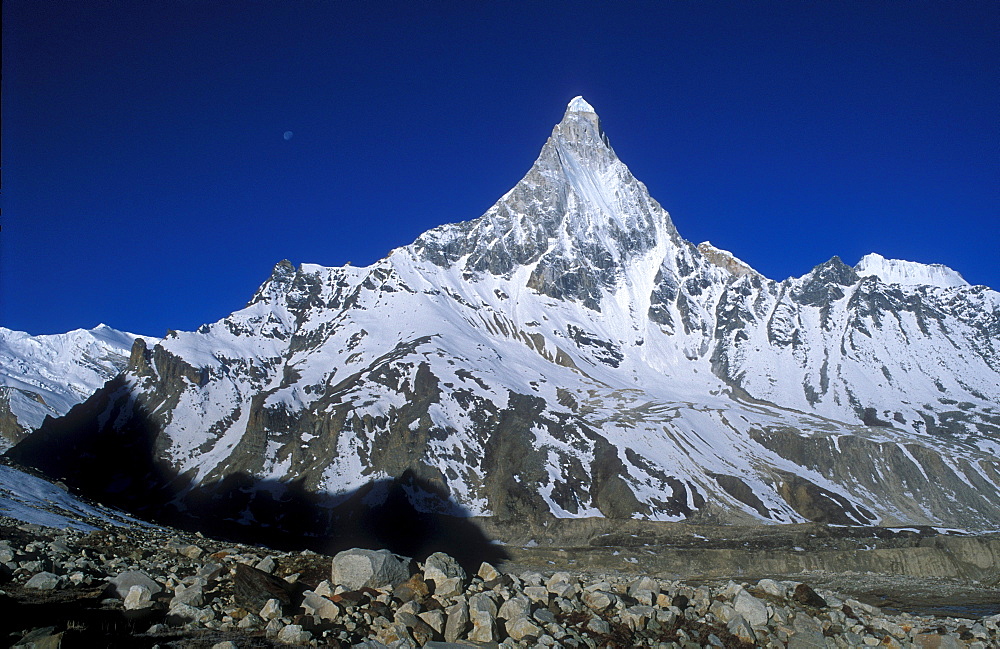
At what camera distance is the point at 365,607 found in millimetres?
18562

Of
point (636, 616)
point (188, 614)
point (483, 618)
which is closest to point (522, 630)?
point (483, 618)

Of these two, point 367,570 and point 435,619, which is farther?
point 367,570

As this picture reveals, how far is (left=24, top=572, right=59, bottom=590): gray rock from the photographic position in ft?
60.3

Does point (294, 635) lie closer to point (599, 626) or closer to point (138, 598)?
point (138, 598)

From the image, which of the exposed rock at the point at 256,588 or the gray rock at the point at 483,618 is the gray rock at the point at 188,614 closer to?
the exposed rock at the point at 256,588

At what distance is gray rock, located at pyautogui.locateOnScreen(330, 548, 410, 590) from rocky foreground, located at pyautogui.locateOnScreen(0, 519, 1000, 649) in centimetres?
4

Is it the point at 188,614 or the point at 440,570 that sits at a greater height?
the point at 440,570

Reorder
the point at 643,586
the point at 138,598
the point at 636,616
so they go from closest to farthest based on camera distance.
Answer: the point at 138,598 < the point at 636,616 < the point at 643,586

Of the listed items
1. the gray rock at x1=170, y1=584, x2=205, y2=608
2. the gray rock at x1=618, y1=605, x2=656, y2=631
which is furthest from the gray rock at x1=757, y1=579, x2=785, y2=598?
the gray rock at x1=170, y1=584, x2=205, y2=608

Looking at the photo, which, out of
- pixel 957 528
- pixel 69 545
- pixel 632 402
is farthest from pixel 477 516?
pixel 69 545

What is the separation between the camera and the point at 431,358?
183m

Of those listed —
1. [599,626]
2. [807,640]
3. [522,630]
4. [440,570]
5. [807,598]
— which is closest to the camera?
[522,630]

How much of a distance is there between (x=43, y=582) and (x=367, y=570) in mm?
8821

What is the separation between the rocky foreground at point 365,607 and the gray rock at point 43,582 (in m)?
0.03
